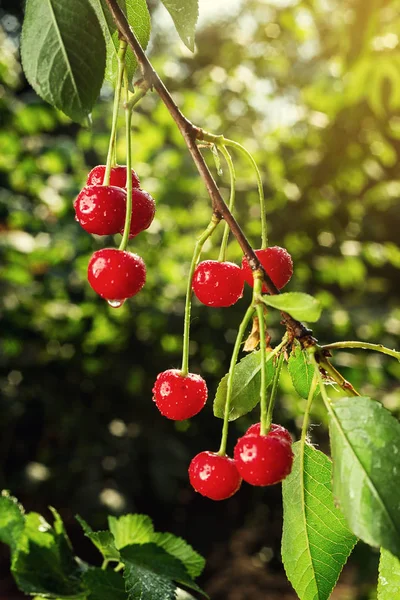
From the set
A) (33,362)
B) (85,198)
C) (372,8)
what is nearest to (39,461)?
(33,362)

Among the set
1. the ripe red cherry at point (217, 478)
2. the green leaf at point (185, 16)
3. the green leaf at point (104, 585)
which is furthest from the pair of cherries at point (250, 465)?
the green leaf at point (185, 16)

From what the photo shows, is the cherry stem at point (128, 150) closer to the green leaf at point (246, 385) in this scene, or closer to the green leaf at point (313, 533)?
the green leaf at point (246, 385)

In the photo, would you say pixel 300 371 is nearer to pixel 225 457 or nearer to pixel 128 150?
pixel 225 457

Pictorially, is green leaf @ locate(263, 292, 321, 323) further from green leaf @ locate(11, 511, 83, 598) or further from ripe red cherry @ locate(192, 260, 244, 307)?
green leaf @ locate(11, 511, 83, 598)

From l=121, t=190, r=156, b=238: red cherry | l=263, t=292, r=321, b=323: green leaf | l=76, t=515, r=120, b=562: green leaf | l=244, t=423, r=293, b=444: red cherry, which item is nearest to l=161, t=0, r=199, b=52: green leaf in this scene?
l=121, t=190, r=156, b=238: red cherry

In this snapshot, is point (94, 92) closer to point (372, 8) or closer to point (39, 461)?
point (372, 8)

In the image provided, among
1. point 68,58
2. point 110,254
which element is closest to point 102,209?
point 110,254

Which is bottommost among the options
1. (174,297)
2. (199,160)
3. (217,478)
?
(217,478)
